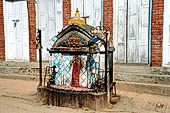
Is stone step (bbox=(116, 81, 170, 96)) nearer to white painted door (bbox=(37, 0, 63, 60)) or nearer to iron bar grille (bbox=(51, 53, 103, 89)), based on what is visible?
iron bar grille (bbox=(51, 53, 103, 89))

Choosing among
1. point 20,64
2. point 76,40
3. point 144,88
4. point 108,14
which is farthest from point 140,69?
point 20,64

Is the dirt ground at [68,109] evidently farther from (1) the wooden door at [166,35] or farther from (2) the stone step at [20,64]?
(2) the stone step at [20,64]

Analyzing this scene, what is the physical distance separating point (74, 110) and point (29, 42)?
536cm

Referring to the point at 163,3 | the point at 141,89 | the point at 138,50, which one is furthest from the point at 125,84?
the point at 163,3

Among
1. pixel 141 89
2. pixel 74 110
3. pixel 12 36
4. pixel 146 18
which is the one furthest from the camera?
pixel 12 36

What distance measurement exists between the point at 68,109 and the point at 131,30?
166 inches

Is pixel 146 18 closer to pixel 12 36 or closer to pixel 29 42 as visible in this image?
pixel 29 42

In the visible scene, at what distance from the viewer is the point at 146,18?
22.3 feet

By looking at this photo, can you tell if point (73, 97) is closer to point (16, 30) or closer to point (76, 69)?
point (76, 69)

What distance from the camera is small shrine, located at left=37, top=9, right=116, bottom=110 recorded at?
4.39 m

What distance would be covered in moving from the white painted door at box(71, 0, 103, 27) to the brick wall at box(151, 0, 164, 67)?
2.15 m

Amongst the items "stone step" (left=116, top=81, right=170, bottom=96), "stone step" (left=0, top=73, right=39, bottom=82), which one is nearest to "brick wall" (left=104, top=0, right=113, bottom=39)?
"stone step" (left=116, top=81, right=170, bottom=96)

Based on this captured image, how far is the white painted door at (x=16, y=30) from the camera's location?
8.91 m

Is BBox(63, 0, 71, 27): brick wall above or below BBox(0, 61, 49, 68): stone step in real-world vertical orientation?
above
